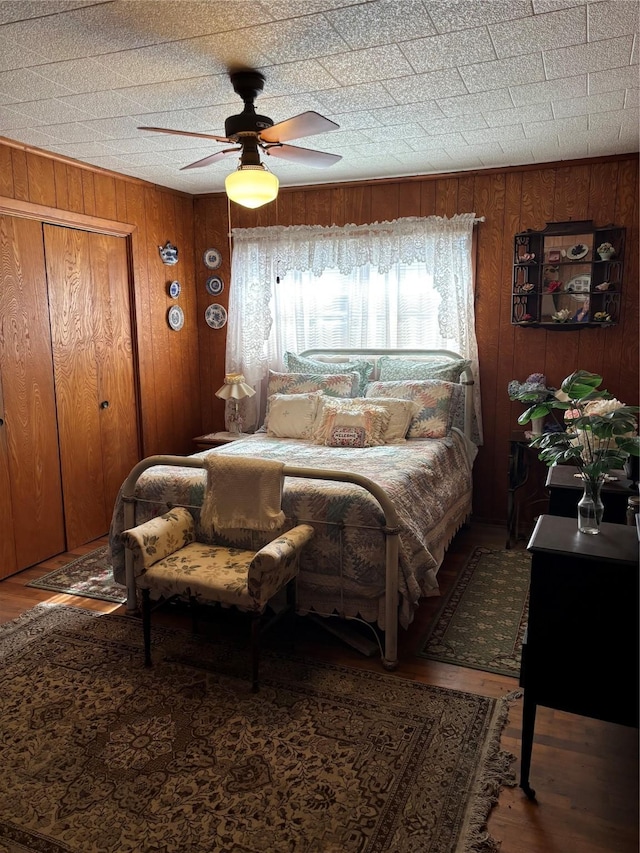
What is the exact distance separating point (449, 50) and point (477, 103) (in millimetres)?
646

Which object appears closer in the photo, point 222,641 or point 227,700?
point 227,700

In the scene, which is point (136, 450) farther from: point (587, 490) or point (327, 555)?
point (587, 490)

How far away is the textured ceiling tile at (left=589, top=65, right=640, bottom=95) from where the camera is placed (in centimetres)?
255

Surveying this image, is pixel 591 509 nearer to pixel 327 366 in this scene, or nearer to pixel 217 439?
pixel 327 366

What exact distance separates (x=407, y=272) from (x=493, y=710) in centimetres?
316

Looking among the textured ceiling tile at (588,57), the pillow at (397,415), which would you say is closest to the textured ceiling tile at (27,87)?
the textured ceiling tile at (588,57)

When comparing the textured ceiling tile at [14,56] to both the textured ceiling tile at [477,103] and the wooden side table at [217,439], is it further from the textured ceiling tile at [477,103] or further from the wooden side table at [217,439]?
the wooden side table at [217,439]

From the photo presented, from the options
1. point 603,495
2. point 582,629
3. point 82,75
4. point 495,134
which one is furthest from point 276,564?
point 495,134

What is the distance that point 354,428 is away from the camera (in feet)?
12.5

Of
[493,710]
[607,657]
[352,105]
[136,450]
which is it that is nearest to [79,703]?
[493,710]

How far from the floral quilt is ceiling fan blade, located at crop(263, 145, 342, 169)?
1.51 meters

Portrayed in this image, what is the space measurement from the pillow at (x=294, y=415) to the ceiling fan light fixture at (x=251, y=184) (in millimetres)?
1728

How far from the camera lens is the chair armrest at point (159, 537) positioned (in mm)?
2615

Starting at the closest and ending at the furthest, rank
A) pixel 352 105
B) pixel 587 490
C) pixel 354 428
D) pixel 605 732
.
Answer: pixel 587 490, pixel 605 732, pixel 352 105, pixel 354 428
